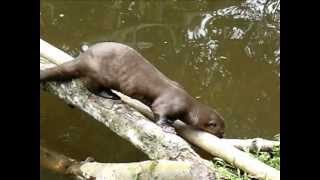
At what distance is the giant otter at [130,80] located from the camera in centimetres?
463

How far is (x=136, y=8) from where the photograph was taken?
783cm

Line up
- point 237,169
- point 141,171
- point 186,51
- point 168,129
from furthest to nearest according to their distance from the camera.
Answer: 1. point 186,51
2. point 168,129
3. point 237,169
4. point 141,171

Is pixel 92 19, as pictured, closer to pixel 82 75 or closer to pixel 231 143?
Result: pixel 82 75

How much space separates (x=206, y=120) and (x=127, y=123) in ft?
2.33

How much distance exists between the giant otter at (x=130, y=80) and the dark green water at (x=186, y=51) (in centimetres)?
44

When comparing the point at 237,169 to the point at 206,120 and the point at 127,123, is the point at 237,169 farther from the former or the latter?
the point at 127,123

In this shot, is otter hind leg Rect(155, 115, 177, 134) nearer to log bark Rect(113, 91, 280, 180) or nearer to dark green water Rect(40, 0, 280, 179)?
log bark Rect(113, 91, 280, 180)

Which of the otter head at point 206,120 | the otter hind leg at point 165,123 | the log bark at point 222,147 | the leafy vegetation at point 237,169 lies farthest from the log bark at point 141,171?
the otter head at point 206,120

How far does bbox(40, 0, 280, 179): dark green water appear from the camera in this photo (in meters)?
5.05

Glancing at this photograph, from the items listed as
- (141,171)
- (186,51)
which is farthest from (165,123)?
(186,51)

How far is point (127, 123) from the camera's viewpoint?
4410mm

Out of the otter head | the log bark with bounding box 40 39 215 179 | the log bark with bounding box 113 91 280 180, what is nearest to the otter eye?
the otter head

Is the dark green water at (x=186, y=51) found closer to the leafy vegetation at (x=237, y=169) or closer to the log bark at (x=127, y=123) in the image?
the log bark at (x=127, y=123)
